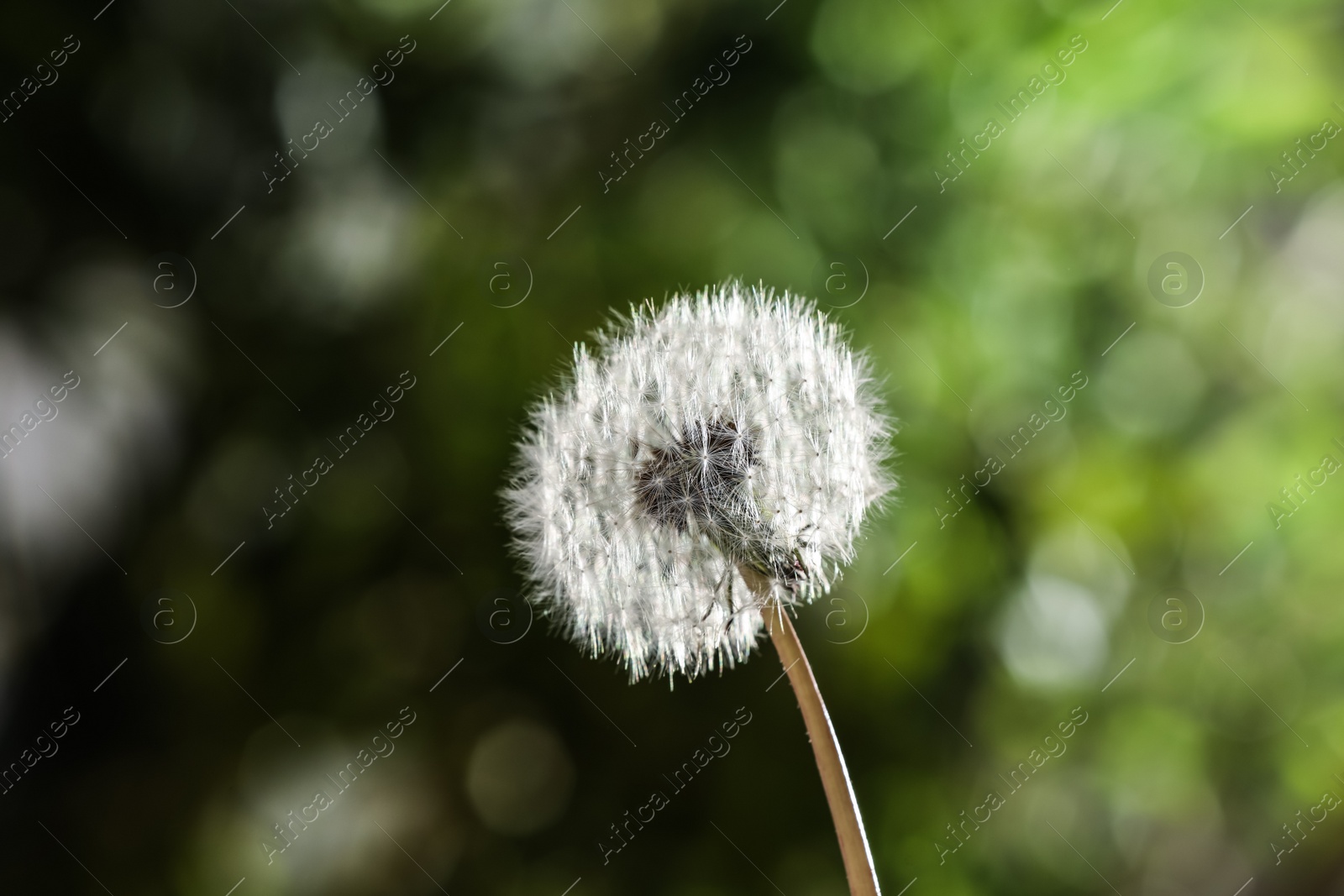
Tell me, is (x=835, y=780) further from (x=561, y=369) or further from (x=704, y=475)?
(x=561, y=369)

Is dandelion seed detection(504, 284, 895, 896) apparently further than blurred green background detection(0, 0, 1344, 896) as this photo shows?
No

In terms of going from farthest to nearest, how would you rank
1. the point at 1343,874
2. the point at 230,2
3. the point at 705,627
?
the point at 230,2
the point at 1343,874
the point at 705,627

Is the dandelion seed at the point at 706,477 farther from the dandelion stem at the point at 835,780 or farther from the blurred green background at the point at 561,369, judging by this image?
the blurred green background at the point at 561,369

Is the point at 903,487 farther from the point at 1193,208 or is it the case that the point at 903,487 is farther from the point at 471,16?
the point at 471,16

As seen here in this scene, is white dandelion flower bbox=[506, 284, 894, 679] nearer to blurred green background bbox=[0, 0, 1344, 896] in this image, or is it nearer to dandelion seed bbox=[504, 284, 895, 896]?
dandelion seed bbox=[504, 284, 895, 896]

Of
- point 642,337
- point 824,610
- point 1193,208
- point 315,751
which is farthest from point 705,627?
point 1193,208

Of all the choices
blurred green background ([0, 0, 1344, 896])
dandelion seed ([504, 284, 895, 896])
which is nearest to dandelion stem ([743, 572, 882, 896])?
dandelion seed ([504, 284, 895, 896])

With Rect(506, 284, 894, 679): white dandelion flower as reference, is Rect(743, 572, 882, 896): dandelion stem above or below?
below
